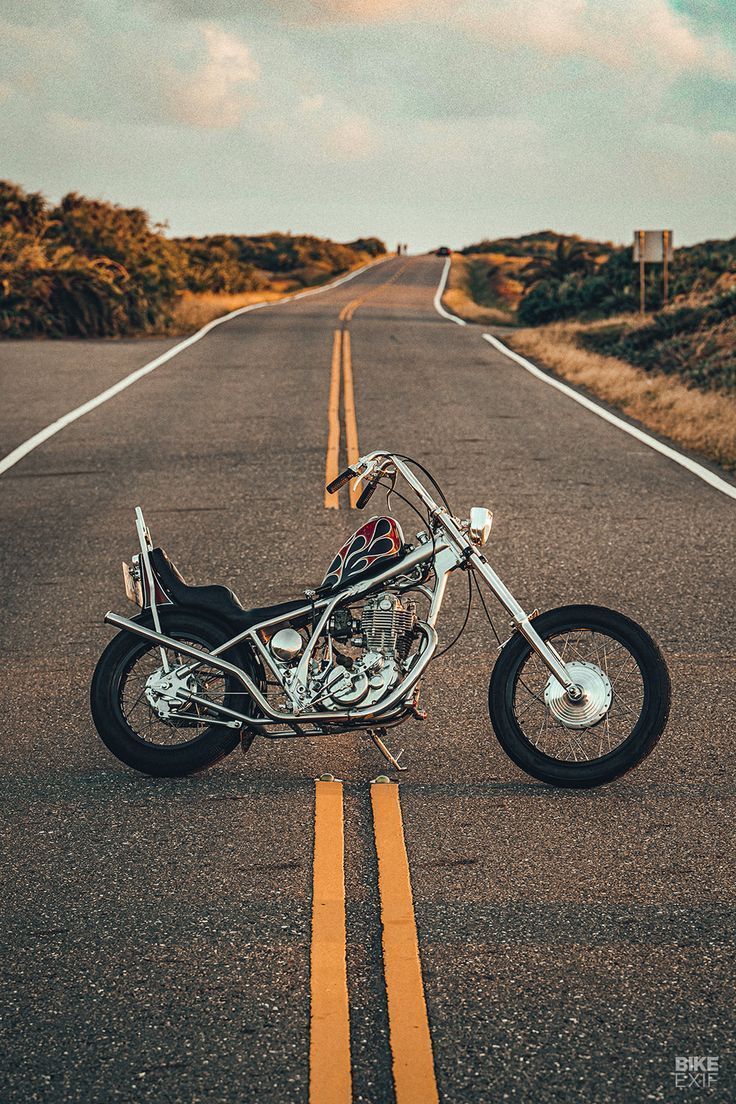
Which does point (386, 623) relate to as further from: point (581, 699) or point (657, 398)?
point (657, 398)

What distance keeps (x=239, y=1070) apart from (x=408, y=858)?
1414mm

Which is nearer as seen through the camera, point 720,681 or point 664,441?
point 720,681

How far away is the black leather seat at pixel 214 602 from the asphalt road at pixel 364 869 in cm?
70

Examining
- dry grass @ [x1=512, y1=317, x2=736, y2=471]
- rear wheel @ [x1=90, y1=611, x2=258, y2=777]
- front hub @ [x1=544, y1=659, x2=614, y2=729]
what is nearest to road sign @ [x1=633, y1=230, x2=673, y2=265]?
dry grass @ [x1=512, y1=317, x2=736, y2=471]

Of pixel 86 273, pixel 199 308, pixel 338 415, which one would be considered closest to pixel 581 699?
pixel 338 415

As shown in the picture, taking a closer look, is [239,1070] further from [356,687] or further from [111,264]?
[111,264]

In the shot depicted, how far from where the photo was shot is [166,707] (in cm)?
571

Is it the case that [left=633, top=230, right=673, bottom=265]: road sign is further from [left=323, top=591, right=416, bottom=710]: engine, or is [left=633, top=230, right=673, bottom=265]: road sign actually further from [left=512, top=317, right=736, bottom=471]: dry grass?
[left=323, top=591, right=416, bottom=710]: engine

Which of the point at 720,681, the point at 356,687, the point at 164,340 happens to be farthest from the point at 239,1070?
the point at 164,340

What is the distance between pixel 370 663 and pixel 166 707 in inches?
37.3

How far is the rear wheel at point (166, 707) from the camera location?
5.70 metres

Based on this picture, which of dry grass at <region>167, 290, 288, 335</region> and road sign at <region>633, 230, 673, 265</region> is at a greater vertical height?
road sign at <region>633, 230, 673, 265</region>

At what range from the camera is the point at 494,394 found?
18922 mm

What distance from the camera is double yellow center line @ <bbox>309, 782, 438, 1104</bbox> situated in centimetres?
356
